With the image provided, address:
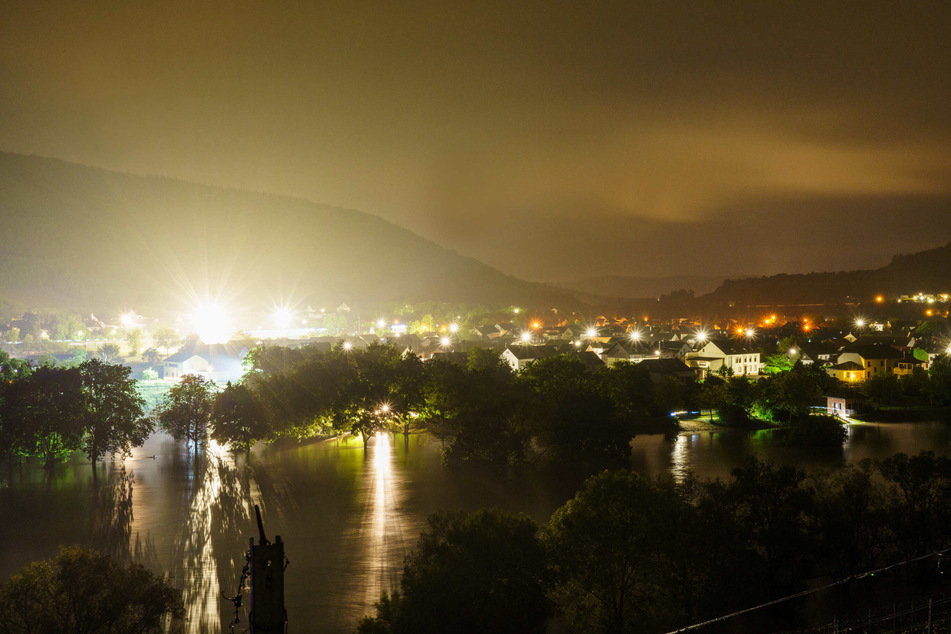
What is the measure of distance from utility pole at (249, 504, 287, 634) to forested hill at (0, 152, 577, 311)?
3253 inches

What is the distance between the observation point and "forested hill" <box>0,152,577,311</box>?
94312 mm

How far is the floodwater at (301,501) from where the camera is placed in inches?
418

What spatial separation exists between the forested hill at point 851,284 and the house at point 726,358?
153 ft

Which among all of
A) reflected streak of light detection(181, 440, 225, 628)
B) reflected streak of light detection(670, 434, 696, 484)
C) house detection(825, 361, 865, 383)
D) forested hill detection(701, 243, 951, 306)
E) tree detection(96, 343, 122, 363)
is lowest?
reflected streak of light detection(181, 440, 225, 628)

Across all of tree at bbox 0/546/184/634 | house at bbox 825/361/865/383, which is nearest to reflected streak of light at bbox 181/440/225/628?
tree at bbox 0/546/184/634

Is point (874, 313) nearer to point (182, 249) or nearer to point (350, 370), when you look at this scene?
point (350, 370)

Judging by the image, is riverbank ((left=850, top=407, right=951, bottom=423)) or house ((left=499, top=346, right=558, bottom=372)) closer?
riverbank ((left=850, top=407, right=951, bottom=423))

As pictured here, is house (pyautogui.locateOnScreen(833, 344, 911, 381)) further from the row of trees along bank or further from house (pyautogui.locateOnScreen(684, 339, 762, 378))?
the row of trees along bank

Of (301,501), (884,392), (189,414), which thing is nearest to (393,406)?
(189,414)

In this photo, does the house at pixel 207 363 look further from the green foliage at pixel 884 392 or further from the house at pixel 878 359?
the house at pixel 878 359

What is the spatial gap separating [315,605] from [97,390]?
41.9 feet

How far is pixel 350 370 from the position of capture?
73.7 feet

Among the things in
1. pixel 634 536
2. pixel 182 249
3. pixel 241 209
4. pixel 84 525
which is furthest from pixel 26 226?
pixel 634 536

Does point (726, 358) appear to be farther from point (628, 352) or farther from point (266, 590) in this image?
point (266, 590)
